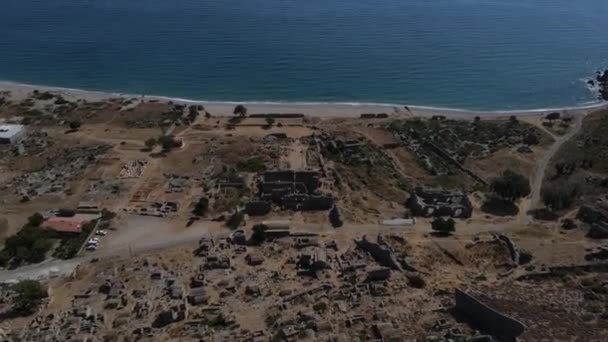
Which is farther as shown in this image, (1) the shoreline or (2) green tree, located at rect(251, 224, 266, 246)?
(1) the shoreline

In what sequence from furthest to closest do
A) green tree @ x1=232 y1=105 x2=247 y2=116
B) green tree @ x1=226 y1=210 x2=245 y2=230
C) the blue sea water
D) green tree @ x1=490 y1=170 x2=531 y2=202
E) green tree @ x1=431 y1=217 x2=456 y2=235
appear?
1. the blue sea water
2. green tree @ x1=232 y1=105 x2=247 y2=116
3. green tree @ x1=490 y1=170 x2=531 y2=202
4. green tree @ x1=226 y1=210 x2=245 y2=230
5. green tree @ x1=431 y1=217 x2=456 y2=235

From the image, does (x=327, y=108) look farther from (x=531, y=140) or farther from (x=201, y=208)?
(x=201, y=208)

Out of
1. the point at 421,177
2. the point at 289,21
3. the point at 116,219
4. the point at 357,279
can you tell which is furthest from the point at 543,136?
the point at 289,21

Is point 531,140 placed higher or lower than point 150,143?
higher

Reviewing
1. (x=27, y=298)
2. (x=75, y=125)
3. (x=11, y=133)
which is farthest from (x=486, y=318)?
(x=11, y=133)

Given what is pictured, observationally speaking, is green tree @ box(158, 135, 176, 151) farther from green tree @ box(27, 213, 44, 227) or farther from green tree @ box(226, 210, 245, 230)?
green tree @ box(226, 210, 245, 230)

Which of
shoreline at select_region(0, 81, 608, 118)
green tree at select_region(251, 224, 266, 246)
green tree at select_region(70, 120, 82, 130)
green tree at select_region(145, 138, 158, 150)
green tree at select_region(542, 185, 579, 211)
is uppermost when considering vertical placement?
shoreline at select_region(0, 81, 608, 118)

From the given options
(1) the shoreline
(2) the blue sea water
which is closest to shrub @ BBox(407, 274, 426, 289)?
(1) the shoreline
